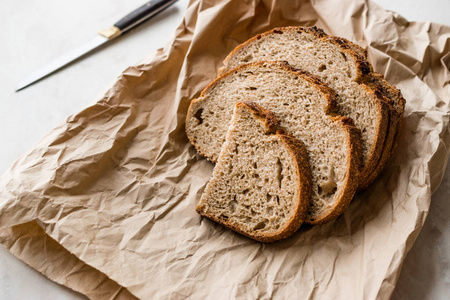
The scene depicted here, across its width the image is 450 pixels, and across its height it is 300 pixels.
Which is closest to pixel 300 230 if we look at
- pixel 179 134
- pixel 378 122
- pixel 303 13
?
pixel 378 122

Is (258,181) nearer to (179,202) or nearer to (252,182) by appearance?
(252,182)

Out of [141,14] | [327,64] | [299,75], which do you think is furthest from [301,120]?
[141,14]

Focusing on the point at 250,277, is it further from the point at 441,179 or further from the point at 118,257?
the point at 441,179

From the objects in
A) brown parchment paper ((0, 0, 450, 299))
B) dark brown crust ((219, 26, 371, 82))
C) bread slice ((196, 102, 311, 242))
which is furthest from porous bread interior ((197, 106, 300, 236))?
dark brown crust ((219, 26, 371, 82))

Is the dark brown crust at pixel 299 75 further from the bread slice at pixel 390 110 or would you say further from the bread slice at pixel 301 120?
the bread slice at pixel 390 110

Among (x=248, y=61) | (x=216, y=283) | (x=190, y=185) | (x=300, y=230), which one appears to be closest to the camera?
(x=216, y=283)

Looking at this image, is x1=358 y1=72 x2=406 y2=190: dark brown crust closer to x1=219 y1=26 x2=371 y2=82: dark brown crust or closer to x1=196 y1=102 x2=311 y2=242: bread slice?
x1=219 y1=26 x2=371 y2=82: dark brown crust
